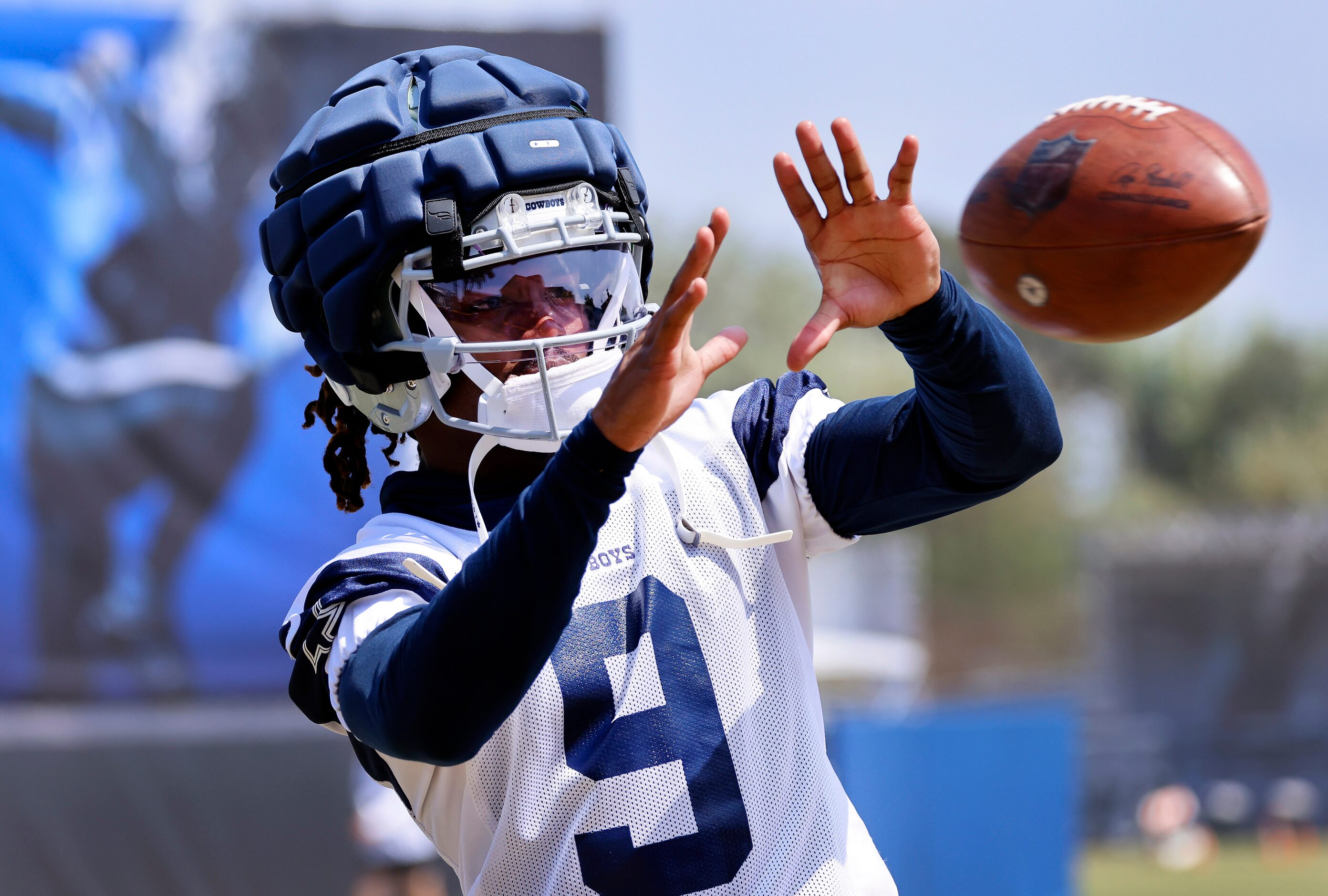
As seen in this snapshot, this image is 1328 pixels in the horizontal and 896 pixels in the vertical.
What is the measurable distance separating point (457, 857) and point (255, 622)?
5.26 m

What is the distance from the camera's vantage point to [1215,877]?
11070 mm

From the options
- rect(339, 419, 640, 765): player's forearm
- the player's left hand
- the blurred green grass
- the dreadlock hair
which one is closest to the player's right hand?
rect(339, 419, 640, 765): player's forearm

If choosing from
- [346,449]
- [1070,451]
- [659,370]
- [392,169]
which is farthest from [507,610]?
[1070,451]

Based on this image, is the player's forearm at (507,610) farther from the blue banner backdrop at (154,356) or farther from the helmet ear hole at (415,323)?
the blue banner backdrop at (154,356)

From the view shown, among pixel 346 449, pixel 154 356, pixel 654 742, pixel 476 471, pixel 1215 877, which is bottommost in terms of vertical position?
pixel 1215 877

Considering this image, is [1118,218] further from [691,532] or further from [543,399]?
[543,399]

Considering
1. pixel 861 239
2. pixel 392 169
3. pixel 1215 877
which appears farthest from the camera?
pixel 1215 877

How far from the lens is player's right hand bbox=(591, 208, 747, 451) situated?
57.5 inches

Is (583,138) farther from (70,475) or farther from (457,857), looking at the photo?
(70,475)

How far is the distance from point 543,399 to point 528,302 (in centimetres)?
16

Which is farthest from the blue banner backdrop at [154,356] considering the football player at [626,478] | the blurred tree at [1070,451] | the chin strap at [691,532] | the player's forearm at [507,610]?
the blurred tree at [1070,451]

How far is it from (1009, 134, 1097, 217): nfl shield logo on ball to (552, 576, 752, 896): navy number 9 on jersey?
3.10 ft

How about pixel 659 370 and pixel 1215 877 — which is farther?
pixel 1215 877

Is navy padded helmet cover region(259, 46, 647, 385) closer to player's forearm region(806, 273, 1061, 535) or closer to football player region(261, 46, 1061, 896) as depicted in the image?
football player region(261, 46, 1061, 896)
